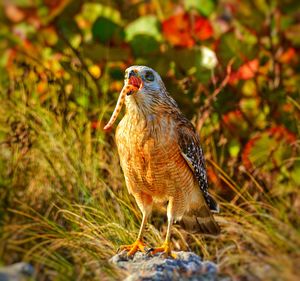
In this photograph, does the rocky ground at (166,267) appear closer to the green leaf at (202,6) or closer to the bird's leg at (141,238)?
the bird's leg at (141,238)

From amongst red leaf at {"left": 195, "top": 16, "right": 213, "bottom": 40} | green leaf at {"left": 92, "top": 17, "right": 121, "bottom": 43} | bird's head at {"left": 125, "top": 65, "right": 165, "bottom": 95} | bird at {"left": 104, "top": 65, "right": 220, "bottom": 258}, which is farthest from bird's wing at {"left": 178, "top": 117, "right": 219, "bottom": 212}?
green leaf at {"left": 92, "top": 17, "right": 121, "bottom": 43}

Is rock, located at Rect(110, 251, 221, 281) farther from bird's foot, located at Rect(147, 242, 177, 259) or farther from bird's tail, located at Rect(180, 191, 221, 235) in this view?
bird's tail, located at Rect(180, 191, 221, 235)

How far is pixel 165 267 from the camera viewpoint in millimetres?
5660

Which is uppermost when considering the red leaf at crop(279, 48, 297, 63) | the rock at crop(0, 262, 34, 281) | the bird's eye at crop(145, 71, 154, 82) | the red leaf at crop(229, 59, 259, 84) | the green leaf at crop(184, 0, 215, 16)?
the green leaf at crop(184, 0, 215, 16)

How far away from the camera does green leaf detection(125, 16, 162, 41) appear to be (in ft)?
27.7

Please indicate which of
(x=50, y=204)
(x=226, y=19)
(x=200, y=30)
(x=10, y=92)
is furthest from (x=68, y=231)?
(x=226, y=19)

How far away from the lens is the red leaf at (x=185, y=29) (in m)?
8.41

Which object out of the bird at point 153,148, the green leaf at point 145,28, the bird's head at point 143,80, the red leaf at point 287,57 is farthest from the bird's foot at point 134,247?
the red leaf at point 287,57

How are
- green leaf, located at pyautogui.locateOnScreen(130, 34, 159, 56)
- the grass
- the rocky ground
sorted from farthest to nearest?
1. green leaf, located at pyautogui.locateOnScreen(130, 34, 159, 56)
2. the grass
3. the rocky ground

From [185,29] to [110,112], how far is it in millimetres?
1077

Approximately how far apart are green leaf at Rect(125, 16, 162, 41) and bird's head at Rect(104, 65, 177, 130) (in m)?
2.16

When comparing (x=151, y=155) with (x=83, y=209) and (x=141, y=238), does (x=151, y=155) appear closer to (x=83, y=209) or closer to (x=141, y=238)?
(x=141, y=238)

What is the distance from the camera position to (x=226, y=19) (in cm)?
909

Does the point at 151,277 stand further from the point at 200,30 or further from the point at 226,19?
the point at 226,19
